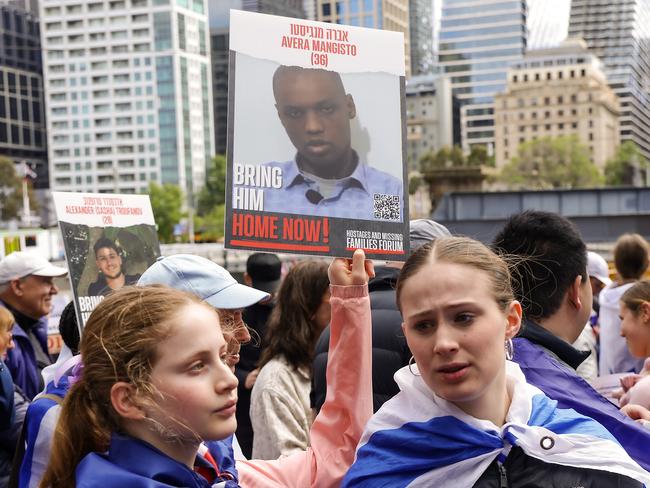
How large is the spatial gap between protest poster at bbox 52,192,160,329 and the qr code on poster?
5.62ft

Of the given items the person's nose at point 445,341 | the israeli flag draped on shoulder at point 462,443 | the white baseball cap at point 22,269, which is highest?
the person's nose at point 445,341

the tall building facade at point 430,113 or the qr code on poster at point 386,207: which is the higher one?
the tall building facade at point 430,113

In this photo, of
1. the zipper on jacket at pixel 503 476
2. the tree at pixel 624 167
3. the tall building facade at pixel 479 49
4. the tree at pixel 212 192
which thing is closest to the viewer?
the zipper on jacket at pixel 503 476

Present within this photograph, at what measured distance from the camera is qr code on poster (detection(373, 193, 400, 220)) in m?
2.75

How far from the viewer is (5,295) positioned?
6.00 meters

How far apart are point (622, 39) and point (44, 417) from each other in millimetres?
186653

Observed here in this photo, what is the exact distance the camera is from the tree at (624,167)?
375 ft

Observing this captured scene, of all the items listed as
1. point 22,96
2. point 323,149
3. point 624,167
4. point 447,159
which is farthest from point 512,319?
point 22,96

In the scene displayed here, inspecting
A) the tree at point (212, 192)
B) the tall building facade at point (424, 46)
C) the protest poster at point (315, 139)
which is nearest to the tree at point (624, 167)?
the tall building facade at point (424, 46)

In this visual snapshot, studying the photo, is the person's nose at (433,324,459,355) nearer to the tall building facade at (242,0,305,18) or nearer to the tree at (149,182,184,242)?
the tall building facade at (242,0,305,18)

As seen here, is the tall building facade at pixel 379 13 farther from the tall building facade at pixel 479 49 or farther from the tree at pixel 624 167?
the tall building facade at pixel 479 49

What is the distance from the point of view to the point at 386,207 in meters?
2.77

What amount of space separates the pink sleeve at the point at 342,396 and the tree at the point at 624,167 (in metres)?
112

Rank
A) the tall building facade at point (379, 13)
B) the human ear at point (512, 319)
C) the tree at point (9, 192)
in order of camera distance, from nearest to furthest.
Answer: the human ear at point (512, 319) → the tall building facade at point (379, 13) → the tree at point (9, 192)
